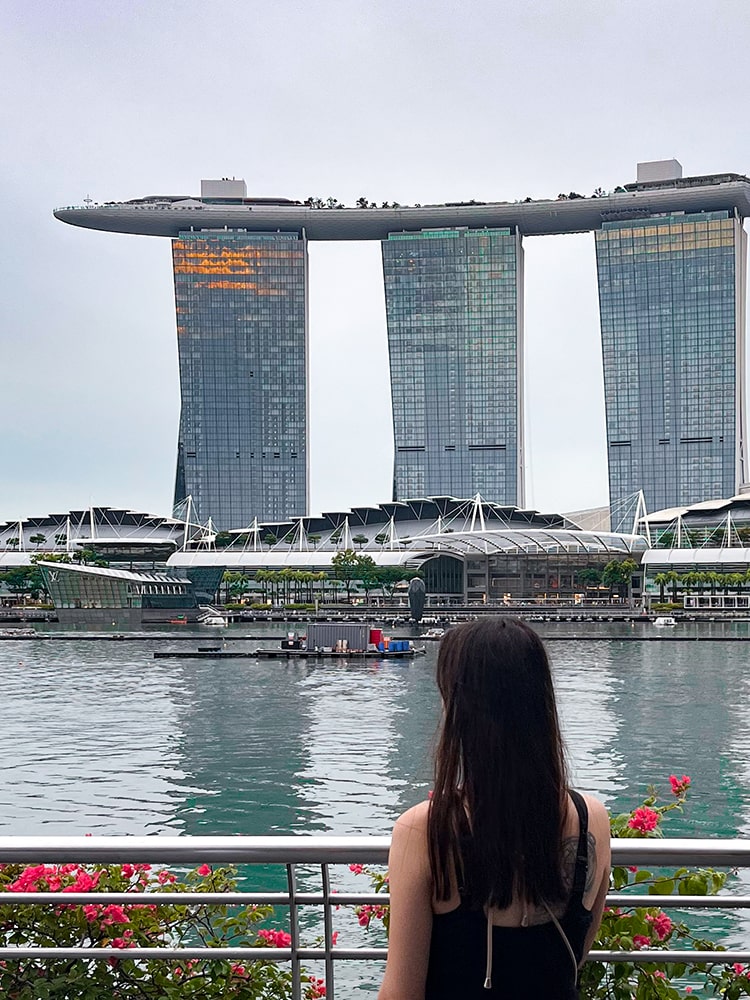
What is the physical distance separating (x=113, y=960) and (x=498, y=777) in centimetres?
189

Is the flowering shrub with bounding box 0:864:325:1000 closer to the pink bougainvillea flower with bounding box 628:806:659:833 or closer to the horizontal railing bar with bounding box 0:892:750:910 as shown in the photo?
the horizontal railing bar with bounding box 0:892:750:910

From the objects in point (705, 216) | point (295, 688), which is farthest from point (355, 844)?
point (705, 216)

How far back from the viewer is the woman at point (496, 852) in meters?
2.35

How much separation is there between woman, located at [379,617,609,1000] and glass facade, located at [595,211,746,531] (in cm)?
13210

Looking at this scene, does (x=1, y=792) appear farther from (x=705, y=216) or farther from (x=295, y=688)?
(x=705, y=216)

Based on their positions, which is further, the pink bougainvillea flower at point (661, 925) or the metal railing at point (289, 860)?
the pink bougainvillea flower at point (661, 925)

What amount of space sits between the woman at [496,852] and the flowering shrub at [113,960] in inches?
50.3

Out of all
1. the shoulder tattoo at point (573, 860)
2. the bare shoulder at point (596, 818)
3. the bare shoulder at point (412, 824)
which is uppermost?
the bare shoulder at point (412, 824)

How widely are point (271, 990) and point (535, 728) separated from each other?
1.95m

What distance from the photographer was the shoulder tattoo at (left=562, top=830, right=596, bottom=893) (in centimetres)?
245

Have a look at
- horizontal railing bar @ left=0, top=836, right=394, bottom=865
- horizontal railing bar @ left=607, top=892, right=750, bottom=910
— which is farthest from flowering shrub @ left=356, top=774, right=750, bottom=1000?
horizontal railing bar @ left=0, top=836, right=394, bottom=865

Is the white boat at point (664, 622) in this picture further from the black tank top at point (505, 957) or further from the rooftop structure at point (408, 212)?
the black tank top at point (505, 957)

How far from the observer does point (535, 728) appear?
246 centimetres

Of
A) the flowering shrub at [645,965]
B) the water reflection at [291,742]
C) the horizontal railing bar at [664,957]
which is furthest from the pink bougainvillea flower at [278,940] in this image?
the water reflection at [291,742]
